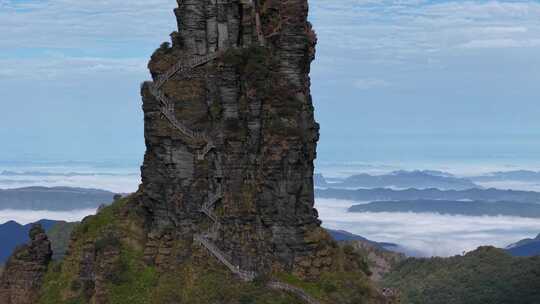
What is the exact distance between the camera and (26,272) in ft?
322

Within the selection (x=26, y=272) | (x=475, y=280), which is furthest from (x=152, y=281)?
(x=475, y=280)

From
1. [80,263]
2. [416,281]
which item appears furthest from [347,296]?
[416,281]

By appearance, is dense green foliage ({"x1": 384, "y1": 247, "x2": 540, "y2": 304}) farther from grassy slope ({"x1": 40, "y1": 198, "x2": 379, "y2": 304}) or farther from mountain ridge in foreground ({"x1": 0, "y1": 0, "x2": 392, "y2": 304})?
grassy slope ({"x1": 40, "y1": 198, "x2": 379, "y2": 304})

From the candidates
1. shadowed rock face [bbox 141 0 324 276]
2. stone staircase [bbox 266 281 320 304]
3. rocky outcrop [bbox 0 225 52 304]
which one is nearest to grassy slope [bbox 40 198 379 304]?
stone staircase [bbox 266 281 320 304]

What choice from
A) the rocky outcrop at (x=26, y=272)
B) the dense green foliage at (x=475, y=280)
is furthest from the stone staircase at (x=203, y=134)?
the dense green foliage at (x=475, y=280)

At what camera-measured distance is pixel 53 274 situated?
9775cm

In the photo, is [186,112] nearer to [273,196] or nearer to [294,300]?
[273,196]

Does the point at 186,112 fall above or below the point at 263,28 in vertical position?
below

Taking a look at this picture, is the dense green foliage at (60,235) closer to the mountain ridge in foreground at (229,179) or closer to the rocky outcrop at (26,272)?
the rocky outcrop at (26,272)

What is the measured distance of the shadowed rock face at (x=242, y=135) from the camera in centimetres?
8831

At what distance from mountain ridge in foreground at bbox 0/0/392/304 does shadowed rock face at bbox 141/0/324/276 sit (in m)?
0.08

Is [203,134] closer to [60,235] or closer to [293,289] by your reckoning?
[293,289]

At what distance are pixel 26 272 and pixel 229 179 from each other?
19.9m

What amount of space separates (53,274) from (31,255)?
A: 2548mm
